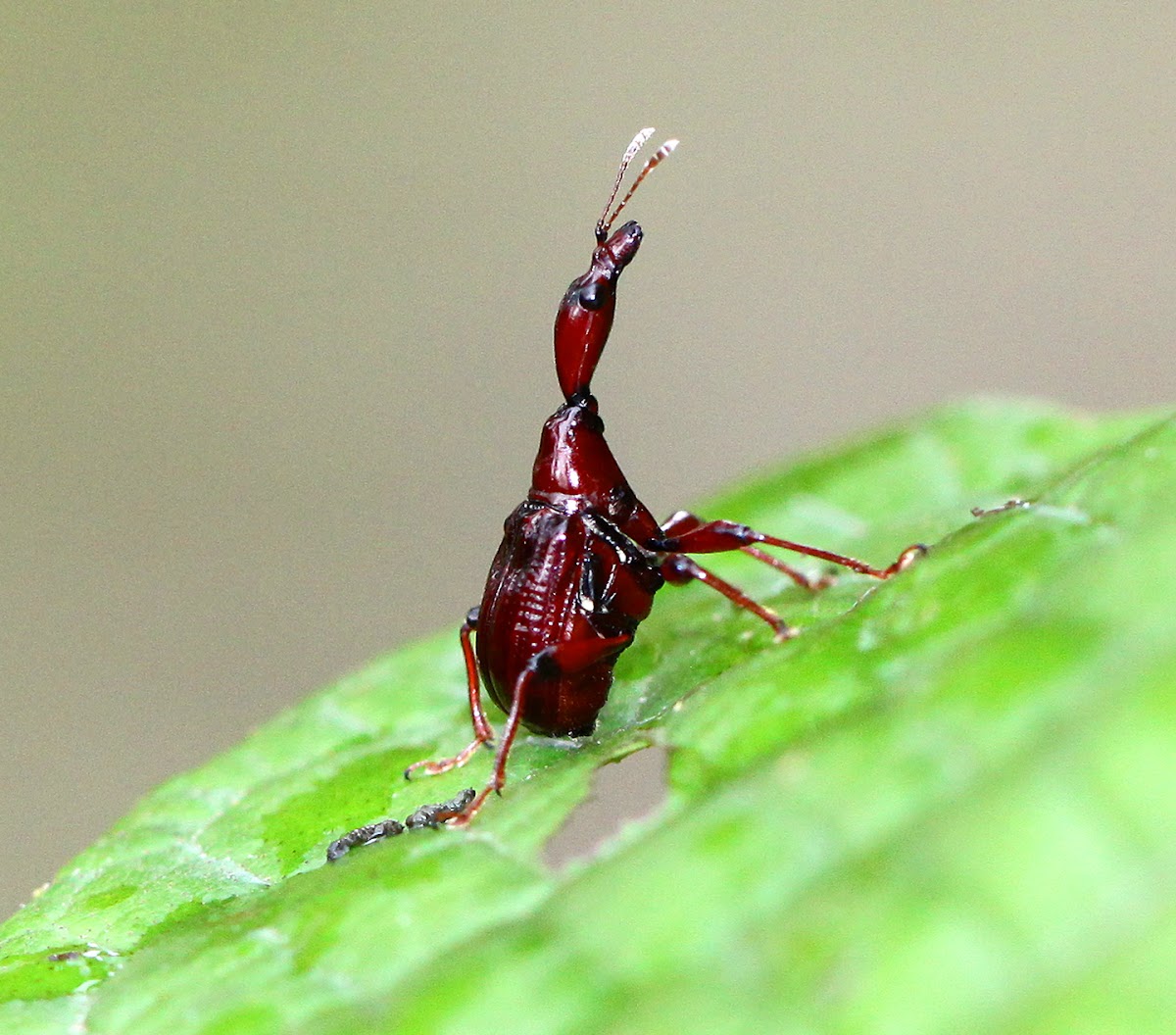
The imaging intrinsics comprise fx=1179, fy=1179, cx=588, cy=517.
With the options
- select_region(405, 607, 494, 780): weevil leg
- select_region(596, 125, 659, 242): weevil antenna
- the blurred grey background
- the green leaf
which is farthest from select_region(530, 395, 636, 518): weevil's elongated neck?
the blurred grey background

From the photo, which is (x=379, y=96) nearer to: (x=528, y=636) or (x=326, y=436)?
(x=326, y=436)

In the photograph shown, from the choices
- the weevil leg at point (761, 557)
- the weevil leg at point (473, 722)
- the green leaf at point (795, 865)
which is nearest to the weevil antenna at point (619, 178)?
the weevil leg at point (761, 557)

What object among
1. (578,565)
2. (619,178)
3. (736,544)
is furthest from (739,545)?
(619,178)

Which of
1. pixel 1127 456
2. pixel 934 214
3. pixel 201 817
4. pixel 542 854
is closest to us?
pixel 542 854

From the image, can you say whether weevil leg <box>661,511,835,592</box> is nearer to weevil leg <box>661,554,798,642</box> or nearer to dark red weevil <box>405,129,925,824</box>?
dark red weevil <box>405,129,925,824</box>

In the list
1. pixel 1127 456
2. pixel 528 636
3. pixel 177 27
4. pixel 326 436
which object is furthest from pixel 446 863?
pixel 177 27

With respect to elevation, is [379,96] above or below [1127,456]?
above
